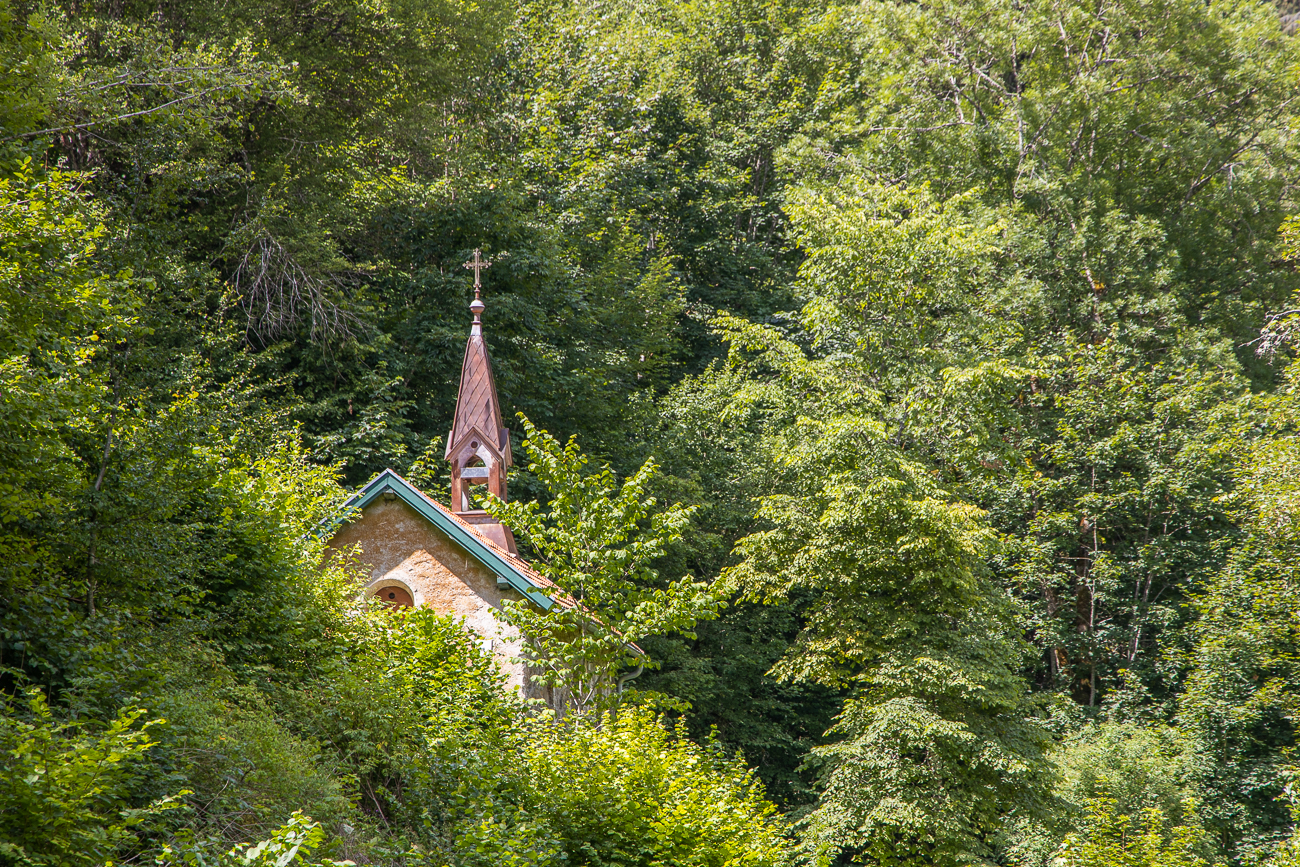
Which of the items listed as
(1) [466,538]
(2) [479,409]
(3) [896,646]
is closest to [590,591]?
(1) [466,538]

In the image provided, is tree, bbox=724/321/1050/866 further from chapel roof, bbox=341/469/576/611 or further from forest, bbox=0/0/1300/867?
chapel roof, bbox=341/469/576/611

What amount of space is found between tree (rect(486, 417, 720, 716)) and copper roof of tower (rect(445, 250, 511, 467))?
270 centimetres

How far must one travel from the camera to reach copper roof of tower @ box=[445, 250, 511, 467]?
17.7 meters

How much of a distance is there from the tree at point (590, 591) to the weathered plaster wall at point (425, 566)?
838 mm

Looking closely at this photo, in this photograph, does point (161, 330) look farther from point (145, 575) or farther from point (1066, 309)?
point (1066, 309)

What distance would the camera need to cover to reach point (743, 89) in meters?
34.3

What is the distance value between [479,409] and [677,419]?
8.98m

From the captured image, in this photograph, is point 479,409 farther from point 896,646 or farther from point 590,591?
point 896,646

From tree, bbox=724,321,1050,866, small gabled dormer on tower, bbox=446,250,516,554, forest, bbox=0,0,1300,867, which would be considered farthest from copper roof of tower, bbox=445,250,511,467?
tree, bbox=724,321,1050,866

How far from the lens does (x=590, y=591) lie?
47.2 ft

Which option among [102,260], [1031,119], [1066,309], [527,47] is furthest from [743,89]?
[102,260]

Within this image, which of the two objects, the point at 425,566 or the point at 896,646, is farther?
the point at 896,646

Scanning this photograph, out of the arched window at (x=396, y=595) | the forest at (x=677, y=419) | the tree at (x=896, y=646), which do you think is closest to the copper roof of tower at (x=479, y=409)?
the forest at (x=677, y=419)

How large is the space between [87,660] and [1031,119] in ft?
80.5
